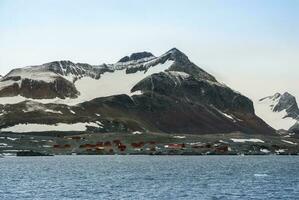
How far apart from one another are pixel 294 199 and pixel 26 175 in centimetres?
6835

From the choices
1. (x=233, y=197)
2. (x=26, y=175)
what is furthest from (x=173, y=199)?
(x=26, y=175)

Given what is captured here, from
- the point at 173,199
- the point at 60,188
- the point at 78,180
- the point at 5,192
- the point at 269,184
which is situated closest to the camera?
the point at 173,199

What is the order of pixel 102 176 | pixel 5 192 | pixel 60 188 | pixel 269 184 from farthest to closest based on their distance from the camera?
pixel 102 176 → pixel 269 184 → pixel 60 188 → pixel 5 192

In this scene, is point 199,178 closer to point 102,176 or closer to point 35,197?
point 102,176

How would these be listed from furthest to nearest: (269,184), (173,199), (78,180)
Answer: (78,180) → (269,184) → (173,199)

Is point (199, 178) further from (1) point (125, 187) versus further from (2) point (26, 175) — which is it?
(2) point (26, 175)

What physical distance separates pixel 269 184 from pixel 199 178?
18685 millimetres

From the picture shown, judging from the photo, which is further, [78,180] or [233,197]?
[78,180]

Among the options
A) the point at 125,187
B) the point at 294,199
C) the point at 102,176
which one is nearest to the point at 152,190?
the point at 125,187

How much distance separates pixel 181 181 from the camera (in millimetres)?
124250

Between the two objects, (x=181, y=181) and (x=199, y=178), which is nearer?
(x=181, y=181)

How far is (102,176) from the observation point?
456ft

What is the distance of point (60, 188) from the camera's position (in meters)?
108

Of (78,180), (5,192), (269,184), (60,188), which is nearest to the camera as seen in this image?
(5,192)
